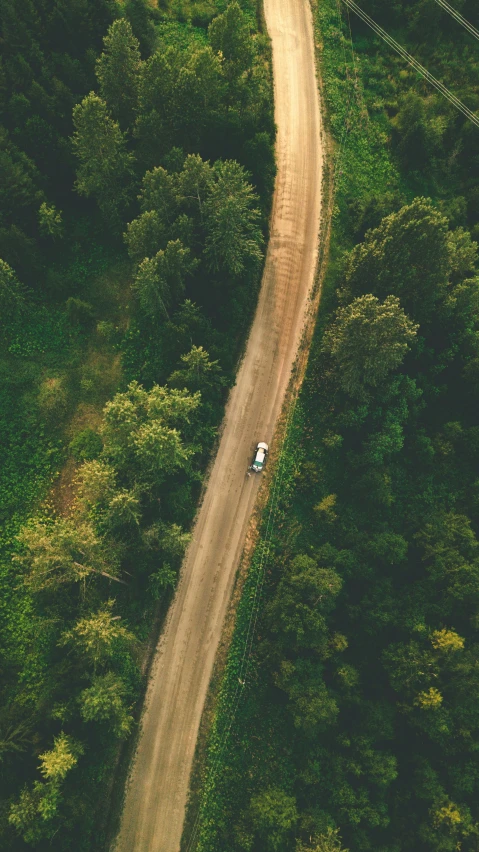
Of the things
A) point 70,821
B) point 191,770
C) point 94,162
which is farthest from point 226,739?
point 94,162

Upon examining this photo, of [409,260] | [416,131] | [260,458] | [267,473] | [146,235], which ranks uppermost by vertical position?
[416,131]

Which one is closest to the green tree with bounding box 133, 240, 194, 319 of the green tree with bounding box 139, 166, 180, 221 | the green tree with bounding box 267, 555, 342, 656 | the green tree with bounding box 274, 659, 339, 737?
the green tree with bounding box 139, 166, 180, 221

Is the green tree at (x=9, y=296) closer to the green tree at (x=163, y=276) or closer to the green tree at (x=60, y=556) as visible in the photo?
the green tree at (x=163, y=276)

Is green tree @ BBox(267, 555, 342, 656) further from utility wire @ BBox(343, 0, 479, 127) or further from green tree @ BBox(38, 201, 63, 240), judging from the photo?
utility wire @ BBox(343, 0, 479, 127)

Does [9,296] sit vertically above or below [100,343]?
above

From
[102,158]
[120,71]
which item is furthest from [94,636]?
[120,71]

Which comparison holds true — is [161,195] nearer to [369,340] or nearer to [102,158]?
[102,158]

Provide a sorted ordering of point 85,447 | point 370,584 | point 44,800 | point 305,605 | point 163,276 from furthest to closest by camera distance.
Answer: point 85,447
point 370,584
point 163,276
point 305,605
point 44,800

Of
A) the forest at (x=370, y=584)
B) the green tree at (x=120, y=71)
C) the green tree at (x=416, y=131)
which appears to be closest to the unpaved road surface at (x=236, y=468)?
the forest at (x=370, y=584)
